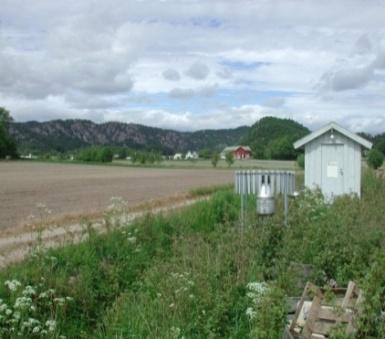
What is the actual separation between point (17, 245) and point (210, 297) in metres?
6.56

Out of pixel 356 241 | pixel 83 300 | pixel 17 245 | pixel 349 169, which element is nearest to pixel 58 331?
pixel 83 300

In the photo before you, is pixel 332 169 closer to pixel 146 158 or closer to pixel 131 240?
pixel 131 240

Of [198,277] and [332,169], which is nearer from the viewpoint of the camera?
[198,277]

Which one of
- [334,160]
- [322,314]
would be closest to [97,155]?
[334,160]

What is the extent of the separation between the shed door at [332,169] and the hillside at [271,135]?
82745 millimetres

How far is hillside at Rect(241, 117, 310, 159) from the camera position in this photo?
107188mm

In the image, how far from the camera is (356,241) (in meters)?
9.01

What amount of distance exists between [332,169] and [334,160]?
12.0 inches

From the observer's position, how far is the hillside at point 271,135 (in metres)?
107

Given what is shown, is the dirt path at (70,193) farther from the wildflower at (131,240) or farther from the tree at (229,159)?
the tree at (229,159)

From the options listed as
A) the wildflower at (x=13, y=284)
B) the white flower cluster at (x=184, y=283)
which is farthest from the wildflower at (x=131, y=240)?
the wildflower at (x=13, y=284)

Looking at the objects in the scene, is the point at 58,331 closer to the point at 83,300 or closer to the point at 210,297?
the point at 83,300

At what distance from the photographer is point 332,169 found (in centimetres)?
2031

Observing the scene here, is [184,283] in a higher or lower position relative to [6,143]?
lower
